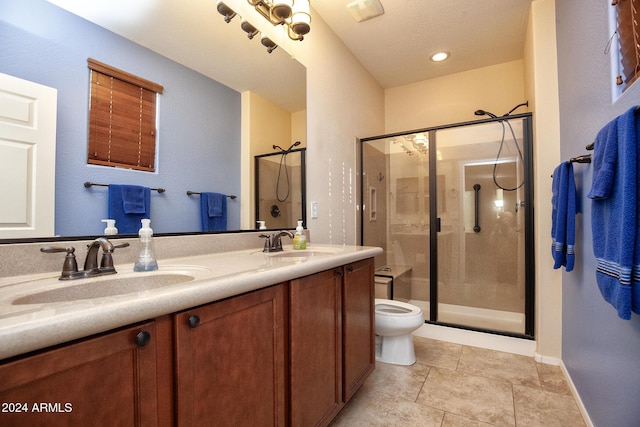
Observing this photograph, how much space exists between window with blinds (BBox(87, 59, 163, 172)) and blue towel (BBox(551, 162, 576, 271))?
2.03 metres

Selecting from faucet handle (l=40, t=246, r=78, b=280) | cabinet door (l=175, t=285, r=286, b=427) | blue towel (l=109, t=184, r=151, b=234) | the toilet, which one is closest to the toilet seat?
the toilet

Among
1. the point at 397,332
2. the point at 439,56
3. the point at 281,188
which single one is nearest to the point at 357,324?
the point at 397,332

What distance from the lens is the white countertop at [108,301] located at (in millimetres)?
489

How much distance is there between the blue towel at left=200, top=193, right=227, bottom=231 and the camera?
1.42 m

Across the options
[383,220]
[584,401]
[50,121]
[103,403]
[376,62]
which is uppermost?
[376,62]

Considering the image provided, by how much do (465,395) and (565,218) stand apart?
3.72 ft

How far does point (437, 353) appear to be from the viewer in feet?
7.45

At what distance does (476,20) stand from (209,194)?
244 centimetres

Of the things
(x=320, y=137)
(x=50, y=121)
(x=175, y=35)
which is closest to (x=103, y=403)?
(x=50, y=121)

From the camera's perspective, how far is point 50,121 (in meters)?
0.95

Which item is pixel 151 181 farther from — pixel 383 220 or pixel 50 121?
pixel 383 220

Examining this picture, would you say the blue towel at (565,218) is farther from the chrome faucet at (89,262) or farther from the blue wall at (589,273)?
the chrome faucet at (89,262)

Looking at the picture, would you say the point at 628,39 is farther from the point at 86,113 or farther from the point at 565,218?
the point at 86,113

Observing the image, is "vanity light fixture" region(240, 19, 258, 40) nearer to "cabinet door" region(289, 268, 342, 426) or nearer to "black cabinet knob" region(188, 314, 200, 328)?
"cabinet door" region(289, 268, 342, 426)
